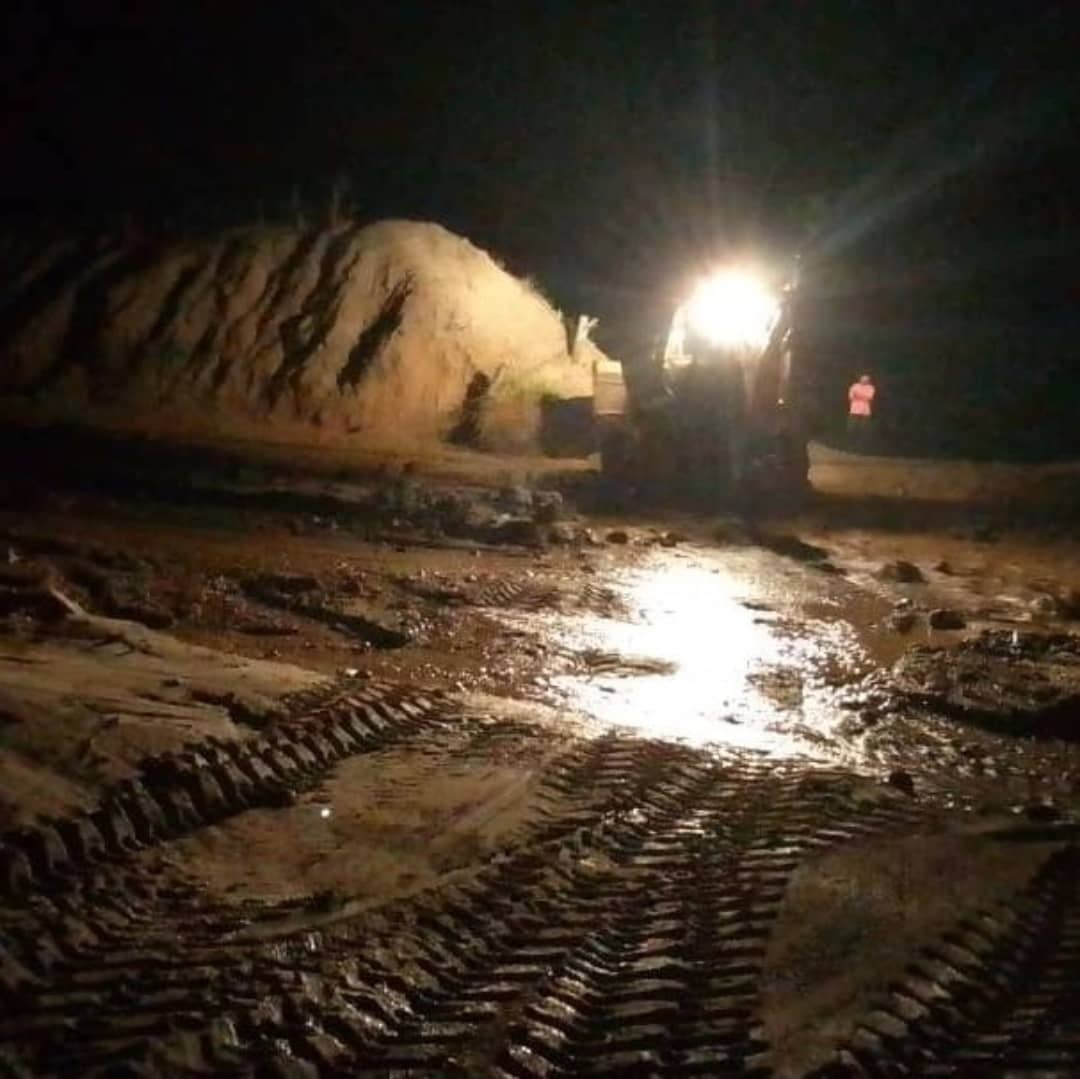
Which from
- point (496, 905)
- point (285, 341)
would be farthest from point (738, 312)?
point (496, 905)

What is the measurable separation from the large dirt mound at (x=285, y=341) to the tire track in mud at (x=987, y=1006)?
16.3 metres

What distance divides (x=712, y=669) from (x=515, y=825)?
391 centimetres

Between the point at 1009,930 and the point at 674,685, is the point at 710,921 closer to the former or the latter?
the point at 1009,930

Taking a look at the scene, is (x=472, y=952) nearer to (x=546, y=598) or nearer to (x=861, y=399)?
(x=546, y=598)

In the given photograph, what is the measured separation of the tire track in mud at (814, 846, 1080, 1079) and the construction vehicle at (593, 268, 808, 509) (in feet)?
39.7

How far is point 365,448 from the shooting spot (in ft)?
68.2

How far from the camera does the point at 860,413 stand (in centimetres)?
2808

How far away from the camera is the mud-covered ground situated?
4699mm

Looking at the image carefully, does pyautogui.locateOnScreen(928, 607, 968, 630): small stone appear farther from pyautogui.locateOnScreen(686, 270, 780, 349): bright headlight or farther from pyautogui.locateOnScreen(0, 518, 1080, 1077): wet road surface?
pyautogui.locateOnScreen(686, 270, 780, 349): bright headlight

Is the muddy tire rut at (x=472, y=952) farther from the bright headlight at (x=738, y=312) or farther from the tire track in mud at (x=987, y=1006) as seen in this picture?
the bright headlight at (x=738, y=312)

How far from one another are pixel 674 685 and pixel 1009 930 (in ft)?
13.3

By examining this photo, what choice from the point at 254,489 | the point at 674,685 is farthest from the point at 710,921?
the point at 254,489

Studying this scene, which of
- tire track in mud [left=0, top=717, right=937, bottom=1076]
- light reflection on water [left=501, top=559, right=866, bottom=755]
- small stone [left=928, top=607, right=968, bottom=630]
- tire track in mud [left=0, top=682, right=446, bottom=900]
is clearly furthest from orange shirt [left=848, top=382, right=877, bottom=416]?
tire track in mud [left=0, top=717, right=937, bottom=1076]

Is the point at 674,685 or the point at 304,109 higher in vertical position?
the point at 304,109
